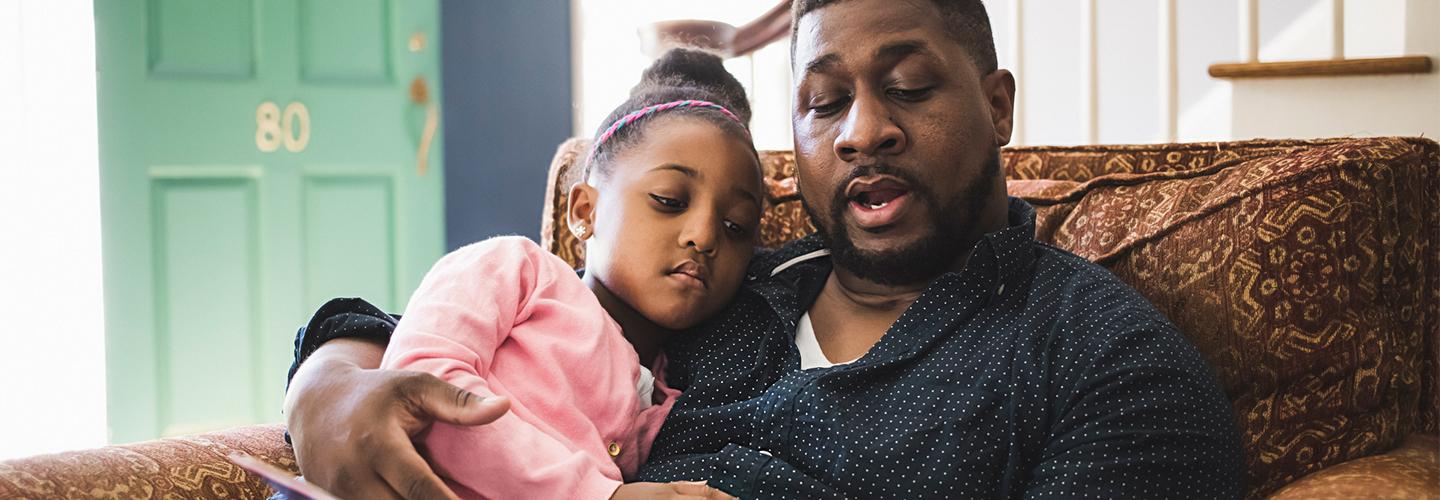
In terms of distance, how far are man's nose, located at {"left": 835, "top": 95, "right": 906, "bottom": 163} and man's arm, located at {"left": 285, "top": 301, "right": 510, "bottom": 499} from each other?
0.50 m

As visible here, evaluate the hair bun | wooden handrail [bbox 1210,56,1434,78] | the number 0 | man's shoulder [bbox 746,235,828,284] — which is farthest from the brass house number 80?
wooden handrail [bbox 1210,56,1434,78]

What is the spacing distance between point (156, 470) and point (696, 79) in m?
0.87

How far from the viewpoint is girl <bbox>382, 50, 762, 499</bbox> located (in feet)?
3.59

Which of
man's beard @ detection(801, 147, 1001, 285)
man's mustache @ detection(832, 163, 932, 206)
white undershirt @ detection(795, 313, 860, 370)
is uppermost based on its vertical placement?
man's mustache @ detection(832, 163, 932, 206)

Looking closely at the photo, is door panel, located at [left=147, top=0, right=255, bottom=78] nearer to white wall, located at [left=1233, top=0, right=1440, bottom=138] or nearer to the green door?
the green door

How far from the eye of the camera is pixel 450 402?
0.98 m

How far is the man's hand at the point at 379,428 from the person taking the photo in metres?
0.98

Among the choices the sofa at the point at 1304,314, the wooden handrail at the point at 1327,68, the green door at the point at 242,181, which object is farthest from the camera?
the green door at the point at 242,181

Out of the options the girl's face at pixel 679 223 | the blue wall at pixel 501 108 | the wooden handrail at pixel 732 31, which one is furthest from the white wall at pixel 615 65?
the girl's face at pixel 679 223

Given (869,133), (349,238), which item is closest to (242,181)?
(349,238)

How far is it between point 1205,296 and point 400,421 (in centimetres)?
85

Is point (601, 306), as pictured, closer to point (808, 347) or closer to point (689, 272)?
point (689, 272)

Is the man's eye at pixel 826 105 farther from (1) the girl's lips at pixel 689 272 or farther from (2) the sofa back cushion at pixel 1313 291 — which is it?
(2) the sofa back cushion at pixel 1313 291

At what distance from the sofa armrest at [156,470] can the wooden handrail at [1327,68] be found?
2.10 m
